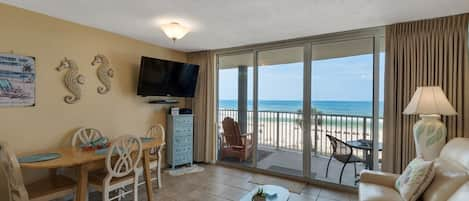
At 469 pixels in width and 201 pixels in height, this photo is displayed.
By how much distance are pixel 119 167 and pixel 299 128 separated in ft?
9.13

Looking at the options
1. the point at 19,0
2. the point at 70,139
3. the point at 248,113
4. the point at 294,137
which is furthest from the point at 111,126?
the point at 294,137

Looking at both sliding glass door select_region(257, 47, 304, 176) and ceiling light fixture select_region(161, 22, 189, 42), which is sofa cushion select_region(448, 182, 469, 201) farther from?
ceiling light fixture select_region(161, 22, 189, 42)

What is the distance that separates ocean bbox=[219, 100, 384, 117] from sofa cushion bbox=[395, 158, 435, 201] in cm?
→ 116

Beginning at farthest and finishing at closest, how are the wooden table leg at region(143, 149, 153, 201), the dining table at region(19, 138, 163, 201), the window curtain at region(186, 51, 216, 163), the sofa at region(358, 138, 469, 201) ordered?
the window curtain at region(186, 51, 216, 163), the wooden table leg at region(143, 149, 153, 201), the dining table at region(19, 138, 163, 201), the sofa at region(358, 138, 469, 201)

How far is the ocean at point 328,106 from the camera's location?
3.24 meters

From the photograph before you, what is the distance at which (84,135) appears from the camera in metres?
3.05

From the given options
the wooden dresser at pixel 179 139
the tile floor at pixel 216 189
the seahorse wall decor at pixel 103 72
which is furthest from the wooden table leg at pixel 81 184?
the wooden dresser at pixel 179 139

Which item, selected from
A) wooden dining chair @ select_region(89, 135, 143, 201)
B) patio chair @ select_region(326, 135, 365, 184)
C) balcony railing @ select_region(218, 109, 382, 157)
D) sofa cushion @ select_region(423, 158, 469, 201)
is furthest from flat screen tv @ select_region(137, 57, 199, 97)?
sofa cushion @ select_region(423, 158, 469, 201)

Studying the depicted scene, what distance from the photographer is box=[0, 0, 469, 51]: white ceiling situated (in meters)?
2.30

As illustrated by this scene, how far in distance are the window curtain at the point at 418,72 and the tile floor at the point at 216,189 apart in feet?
3.09

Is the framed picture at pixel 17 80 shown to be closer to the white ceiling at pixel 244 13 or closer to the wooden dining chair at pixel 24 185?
the white ceiling at pixel 244 13

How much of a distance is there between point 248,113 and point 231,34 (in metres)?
1.54

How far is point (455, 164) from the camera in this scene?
1939 millimetres

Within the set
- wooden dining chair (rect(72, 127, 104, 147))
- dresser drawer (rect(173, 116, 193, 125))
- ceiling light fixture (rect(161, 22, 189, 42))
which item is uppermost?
ceiling light fixture (rect(161, 22, 189, 42))
